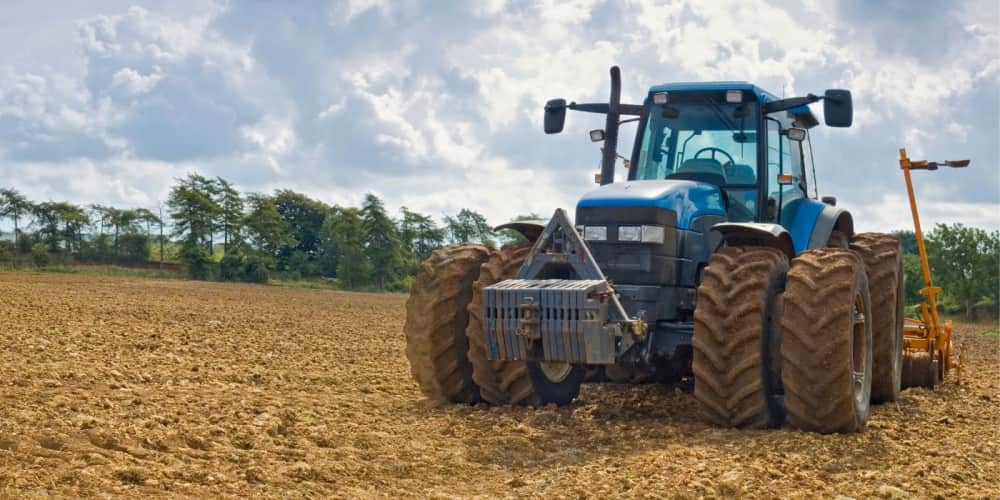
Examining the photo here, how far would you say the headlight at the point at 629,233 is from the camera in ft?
28.6

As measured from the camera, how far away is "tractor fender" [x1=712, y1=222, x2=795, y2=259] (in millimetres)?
8336

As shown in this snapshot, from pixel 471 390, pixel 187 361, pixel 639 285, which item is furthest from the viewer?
pixel 187 361

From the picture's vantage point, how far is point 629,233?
8.77 metres

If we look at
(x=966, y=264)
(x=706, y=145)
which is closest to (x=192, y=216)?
(x=966, y=264)

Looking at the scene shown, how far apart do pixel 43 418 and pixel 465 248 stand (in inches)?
153

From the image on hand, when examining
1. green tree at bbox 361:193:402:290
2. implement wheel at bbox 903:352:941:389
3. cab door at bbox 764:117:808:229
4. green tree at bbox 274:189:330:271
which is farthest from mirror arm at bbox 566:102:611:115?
green tree at bbox 274:189:330:271

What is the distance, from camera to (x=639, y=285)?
28.9ft

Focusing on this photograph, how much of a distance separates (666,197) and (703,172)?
1.16 meters

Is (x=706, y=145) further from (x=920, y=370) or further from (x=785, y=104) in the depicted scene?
(x=920, y=370)

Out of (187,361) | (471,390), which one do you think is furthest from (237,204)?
(471,390)

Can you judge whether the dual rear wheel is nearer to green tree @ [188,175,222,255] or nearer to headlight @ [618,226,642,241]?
headlight @ [618,226,642,241]

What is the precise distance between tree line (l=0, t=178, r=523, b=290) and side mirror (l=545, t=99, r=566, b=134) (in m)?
49.1

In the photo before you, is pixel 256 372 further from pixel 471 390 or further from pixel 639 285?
pixel 639 285

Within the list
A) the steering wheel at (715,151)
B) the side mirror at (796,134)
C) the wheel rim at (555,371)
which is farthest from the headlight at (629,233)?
the side mirror at (796,134)
